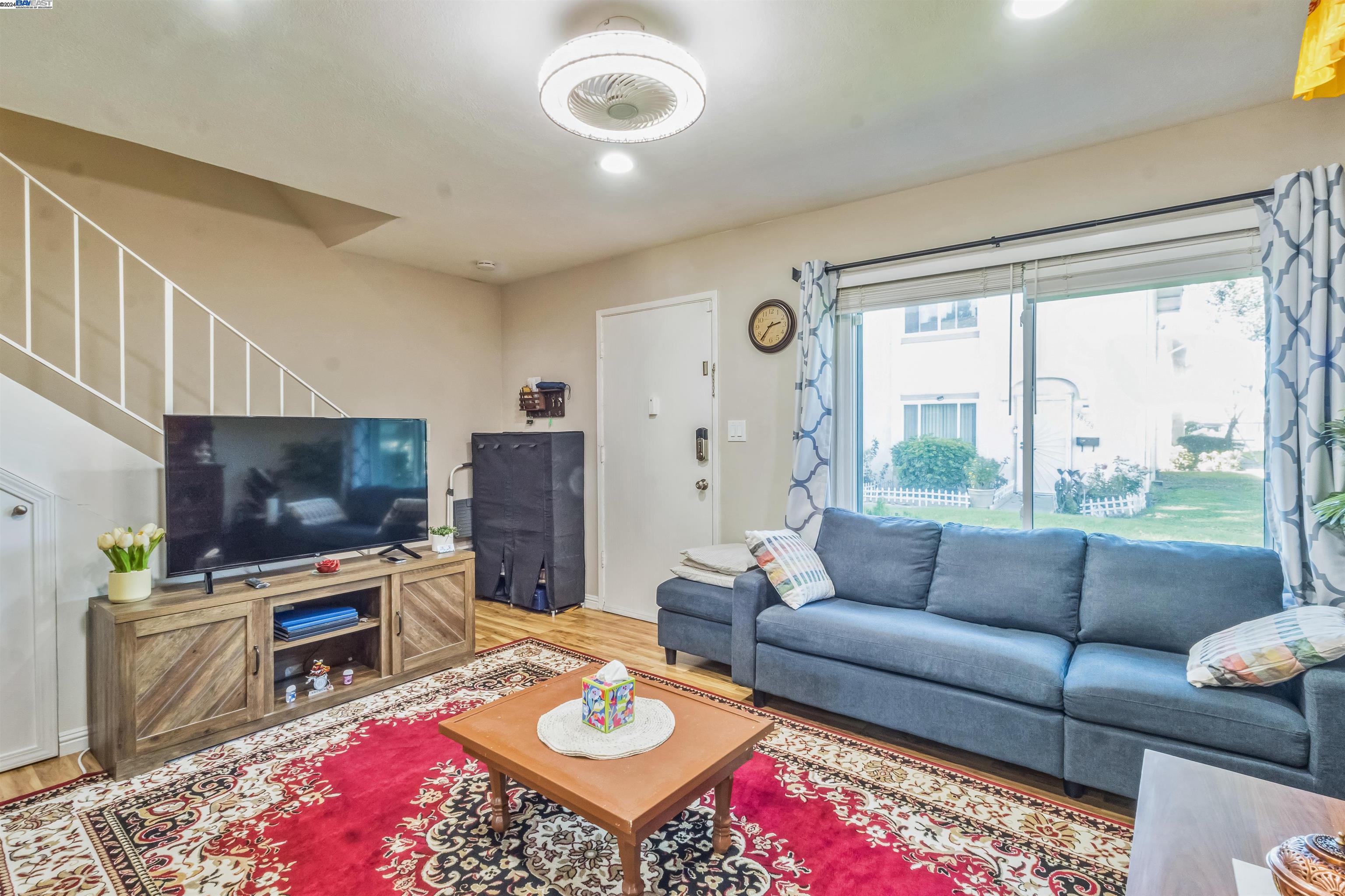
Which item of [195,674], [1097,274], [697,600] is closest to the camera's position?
[195,674]

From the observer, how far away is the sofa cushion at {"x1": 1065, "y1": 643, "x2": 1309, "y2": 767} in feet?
5.97

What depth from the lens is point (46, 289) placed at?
305cm

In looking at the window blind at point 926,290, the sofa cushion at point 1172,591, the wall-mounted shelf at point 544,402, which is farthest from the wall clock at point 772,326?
the sofa cushion at point 1172,591

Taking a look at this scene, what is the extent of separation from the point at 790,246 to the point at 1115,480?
6.72 ft

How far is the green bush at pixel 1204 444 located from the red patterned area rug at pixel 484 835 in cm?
158

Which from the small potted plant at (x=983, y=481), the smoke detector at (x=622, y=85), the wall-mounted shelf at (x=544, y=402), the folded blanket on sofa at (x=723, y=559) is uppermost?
the smoke detector at (x=622, y=85)

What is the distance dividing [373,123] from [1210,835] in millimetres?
3351

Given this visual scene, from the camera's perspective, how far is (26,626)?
7.85 ft

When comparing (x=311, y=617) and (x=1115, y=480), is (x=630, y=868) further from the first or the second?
(x=1115, y=480)

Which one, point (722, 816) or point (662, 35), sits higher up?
point (662, 35)

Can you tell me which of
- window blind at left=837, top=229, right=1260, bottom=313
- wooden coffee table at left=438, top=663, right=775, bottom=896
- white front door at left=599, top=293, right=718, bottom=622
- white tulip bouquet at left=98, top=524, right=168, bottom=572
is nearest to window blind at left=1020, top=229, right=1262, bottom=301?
window blind at left=837, top=229, right=1260, bottom=313

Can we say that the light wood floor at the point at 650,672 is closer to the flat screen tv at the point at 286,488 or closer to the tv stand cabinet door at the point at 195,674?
the tv stand cabinet door at the point at 195,674

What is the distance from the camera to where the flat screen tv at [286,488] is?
261cm

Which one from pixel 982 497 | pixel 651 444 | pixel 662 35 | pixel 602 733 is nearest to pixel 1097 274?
pixel 982 497
